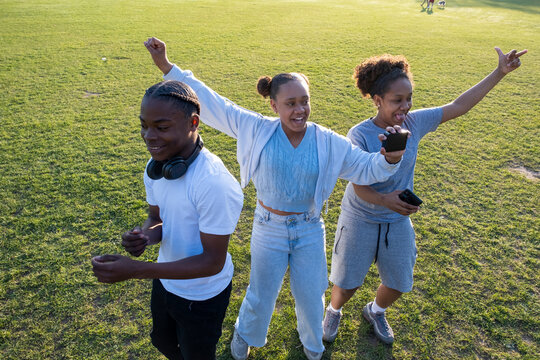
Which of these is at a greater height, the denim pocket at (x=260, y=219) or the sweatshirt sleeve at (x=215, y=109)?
the sweatshirt sleeve at (x=215, y=109)

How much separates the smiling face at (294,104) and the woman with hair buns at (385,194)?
1.65 ft

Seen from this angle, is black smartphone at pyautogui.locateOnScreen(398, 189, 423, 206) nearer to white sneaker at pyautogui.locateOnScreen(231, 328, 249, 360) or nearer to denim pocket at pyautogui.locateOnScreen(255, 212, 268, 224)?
denim pocket at pyautogui.locateOnScreen(255, 212, 268, 224)

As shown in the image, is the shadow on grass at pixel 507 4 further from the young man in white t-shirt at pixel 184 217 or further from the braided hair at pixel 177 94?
the young man in white t-shirt at pixel 184 217

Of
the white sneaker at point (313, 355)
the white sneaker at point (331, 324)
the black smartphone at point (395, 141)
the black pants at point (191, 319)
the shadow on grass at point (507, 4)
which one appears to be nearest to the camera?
the black smartphone at point (395, 141)

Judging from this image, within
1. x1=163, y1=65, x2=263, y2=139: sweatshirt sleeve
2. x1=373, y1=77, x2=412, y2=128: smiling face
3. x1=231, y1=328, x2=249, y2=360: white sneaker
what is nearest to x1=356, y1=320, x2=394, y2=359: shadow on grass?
x1=231, y1=328, x2=249, y2=360: white sneaker

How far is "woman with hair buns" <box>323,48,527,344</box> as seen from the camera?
2.62m

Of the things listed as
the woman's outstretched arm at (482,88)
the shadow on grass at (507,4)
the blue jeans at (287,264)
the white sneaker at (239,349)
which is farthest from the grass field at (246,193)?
the shadow on grass at (507,4)

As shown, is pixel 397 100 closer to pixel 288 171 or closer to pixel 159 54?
pixel 288 171

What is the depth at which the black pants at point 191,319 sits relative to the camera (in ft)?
7.27

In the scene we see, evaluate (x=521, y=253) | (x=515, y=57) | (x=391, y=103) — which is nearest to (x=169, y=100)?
(x=391, y=103)

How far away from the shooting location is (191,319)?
222 cm

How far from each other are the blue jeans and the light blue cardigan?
0.20 metres

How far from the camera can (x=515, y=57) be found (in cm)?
302

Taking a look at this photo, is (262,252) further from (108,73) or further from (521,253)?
(108,73)
